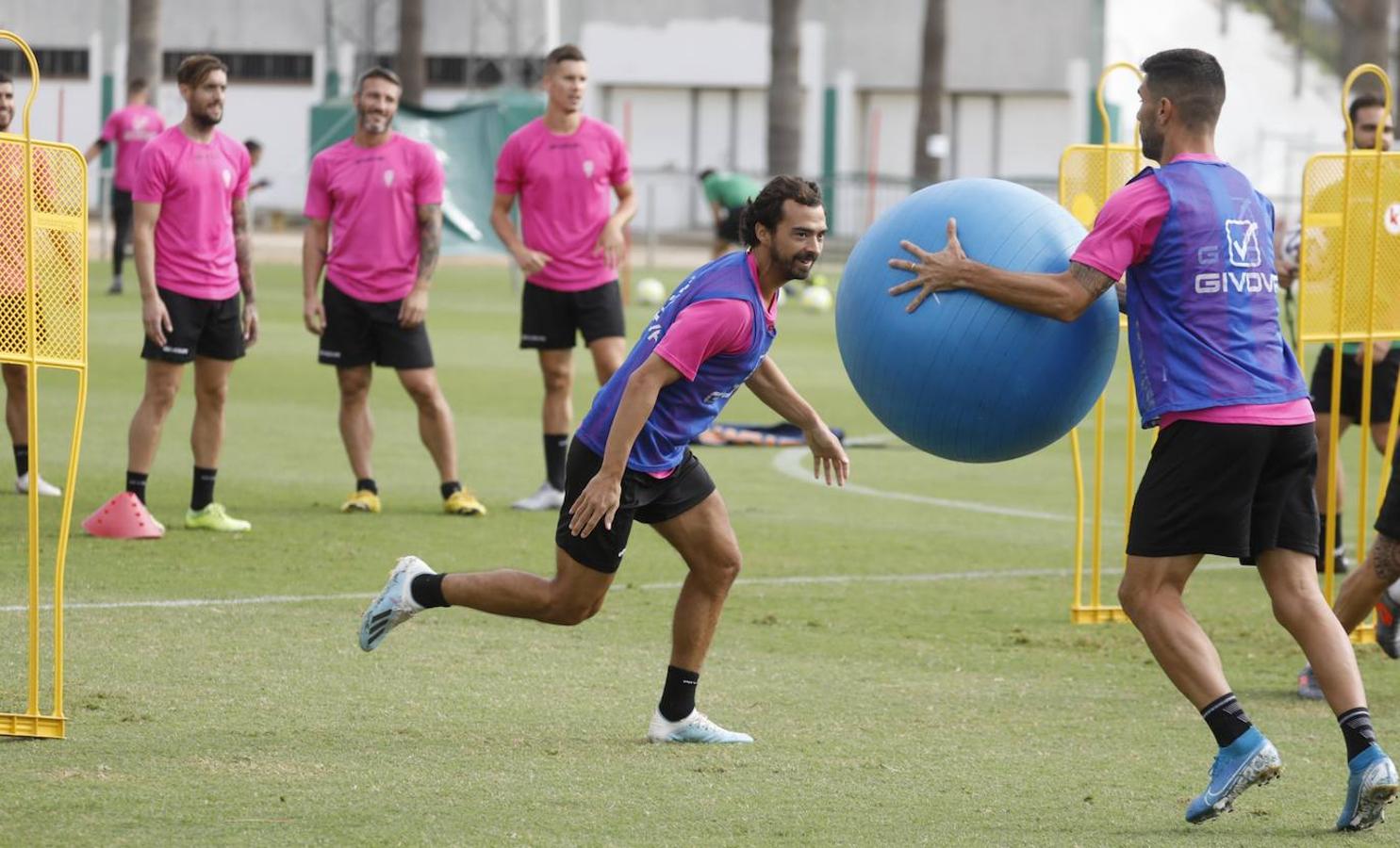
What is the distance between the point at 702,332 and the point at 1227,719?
1836 millimetres

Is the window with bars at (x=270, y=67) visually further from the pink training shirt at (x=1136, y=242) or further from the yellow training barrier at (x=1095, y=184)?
the pink training shirt at (x=1136, y=242)

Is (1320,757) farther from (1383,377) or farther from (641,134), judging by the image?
(641,134)

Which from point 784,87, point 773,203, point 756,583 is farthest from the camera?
point 784,87

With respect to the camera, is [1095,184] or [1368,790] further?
[1095,184]

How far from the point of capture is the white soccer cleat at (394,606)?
6.55m

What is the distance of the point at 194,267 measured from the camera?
1007 cm

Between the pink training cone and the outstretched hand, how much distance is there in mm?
5331

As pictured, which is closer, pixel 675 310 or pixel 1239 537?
pixel 1239 537

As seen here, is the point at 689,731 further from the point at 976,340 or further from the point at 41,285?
the point at 41,285

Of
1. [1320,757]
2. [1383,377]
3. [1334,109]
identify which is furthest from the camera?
[1334,109]

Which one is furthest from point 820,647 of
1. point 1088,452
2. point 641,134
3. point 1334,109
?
point 1334,109

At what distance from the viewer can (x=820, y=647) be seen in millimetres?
8062

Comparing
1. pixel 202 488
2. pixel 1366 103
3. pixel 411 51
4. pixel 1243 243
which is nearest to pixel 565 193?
pixel 202 488

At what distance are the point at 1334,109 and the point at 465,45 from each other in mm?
24104
